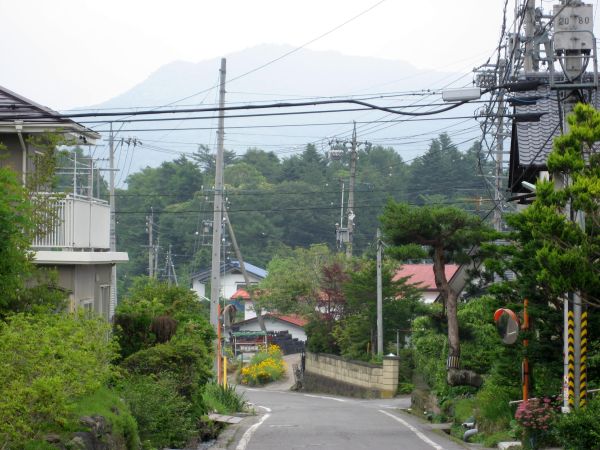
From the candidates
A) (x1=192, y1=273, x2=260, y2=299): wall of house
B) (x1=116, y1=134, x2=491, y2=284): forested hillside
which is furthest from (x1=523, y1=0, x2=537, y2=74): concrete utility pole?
(x1=192, y1=273, x2=260, y2=299): wall of house

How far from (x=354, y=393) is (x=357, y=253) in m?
39.8

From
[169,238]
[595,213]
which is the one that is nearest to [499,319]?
[595,213]

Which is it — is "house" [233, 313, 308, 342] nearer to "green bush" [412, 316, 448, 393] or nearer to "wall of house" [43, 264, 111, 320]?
"green bush" [412, 316, 448, 393]

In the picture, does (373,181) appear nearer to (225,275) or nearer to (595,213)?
(225,275)

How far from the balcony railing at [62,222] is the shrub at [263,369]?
3398 centimetres

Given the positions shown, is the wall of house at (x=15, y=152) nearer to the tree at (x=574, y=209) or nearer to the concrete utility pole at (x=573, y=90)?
the concrete utility pole at (x=573, y=90)

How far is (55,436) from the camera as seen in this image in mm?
11367

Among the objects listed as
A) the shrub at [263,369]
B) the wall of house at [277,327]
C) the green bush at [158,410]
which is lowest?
the shrub at [263,369]

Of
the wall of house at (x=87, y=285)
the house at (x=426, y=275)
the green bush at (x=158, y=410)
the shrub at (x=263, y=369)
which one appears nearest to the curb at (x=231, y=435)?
the green bush at (x=158, y=410)

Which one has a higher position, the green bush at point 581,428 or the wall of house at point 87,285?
the wall of house at point 87,285

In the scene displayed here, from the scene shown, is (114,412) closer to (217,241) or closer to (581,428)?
(581,428)

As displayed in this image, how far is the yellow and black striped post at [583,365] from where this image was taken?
1547 cm

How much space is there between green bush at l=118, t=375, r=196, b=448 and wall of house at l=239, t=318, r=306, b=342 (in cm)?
5149

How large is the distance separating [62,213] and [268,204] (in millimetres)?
66184
